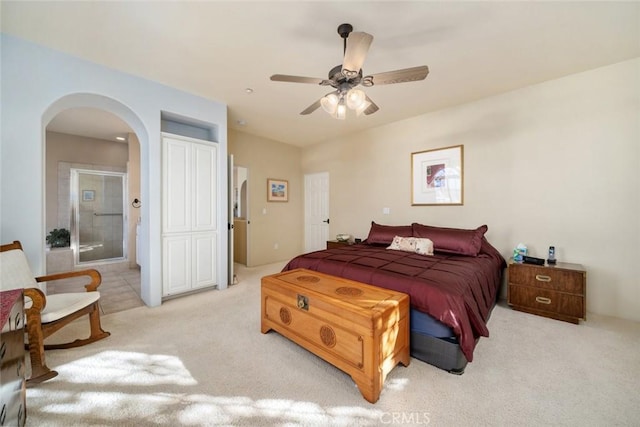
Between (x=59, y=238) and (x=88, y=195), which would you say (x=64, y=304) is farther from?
(x=88, y=195)

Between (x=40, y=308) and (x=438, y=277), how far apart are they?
305 cm

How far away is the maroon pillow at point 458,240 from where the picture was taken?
2.96 m

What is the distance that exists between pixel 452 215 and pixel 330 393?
10.1ft

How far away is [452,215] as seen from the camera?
3686mm

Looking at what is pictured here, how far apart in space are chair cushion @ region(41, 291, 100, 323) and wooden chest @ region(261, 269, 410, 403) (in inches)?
59.7

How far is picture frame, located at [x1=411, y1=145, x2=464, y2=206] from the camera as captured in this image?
3623mm

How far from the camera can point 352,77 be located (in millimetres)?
1994

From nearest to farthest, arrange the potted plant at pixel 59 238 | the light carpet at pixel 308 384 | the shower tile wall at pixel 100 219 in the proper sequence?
the light carpet at pixel 308 384 < the potted plant at pixel 59 238 < the shower tile wall at pixel 100 219

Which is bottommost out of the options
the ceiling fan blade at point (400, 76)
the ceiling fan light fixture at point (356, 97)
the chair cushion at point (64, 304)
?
the chair cushion at point (64, 304)

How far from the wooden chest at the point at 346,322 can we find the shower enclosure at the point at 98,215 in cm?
478

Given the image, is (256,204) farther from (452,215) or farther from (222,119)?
(452,215)

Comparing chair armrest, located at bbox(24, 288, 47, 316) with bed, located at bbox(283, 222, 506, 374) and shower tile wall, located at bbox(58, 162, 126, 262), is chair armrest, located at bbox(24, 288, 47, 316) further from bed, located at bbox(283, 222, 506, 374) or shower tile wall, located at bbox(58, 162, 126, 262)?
shower tile wall, located at bbox(58, 162, 126, 262)

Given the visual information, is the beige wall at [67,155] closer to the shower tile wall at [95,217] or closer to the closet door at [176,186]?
the shower tile wall at [95,217]

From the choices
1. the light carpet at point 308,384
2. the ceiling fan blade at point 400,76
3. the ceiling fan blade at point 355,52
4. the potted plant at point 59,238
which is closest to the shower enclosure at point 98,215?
the potted plant at point 59,238
